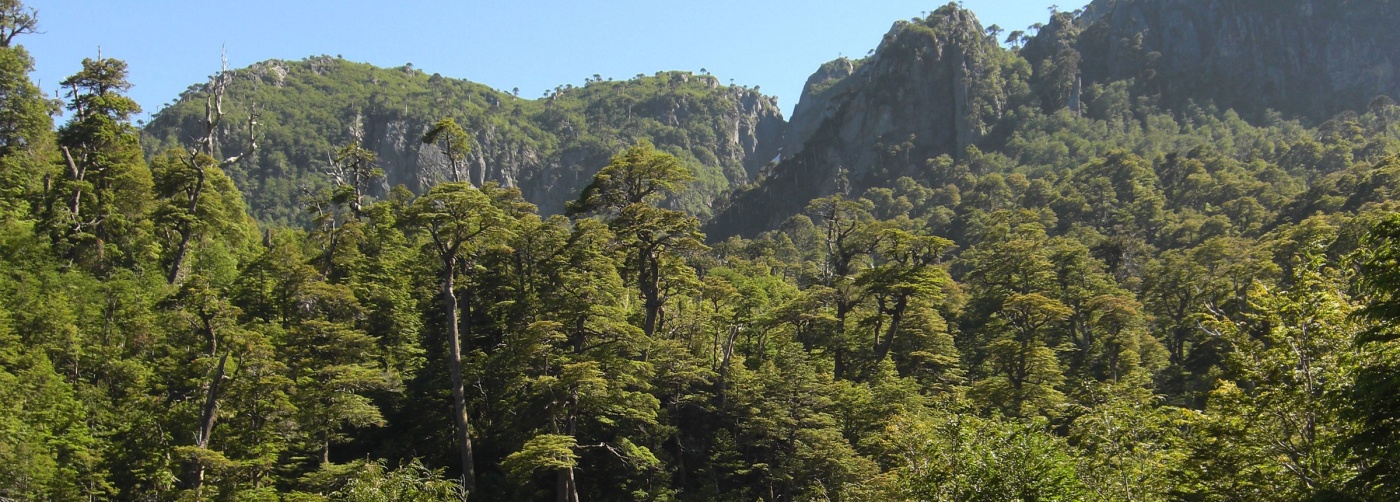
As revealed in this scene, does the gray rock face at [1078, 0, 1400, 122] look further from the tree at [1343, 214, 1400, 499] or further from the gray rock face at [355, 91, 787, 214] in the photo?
the tree at [1343, 214, 1400, 499]

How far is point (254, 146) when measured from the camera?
120 feet

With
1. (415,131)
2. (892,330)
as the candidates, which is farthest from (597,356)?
(415,131)

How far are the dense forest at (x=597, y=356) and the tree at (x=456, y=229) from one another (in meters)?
0.11

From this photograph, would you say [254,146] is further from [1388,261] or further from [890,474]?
[1388,261]

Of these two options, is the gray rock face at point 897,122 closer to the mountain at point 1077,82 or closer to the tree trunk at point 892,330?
the mountain at point 1077,82

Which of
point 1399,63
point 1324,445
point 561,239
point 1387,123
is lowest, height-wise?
point 1324,445

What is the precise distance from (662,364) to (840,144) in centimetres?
11889

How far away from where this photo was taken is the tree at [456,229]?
24.6 meters

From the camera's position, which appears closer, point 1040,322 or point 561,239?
point 561,239

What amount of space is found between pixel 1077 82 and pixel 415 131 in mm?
110009

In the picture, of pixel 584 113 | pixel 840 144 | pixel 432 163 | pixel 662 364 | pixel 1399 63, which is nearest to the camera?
pixel 662 364

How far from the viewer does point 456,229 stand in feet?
84.5

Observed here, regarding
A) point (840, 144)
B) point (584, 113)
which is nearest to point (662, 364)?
point (840, 144)

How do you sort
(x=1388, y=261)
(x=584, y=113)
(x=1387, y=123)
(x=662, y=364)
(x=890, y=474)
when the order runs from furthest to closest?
(x=584, y=113) < (x=1387, y=123) < (x=662, y=364) < (x=890, y=474) < (x=1388, y=261)
